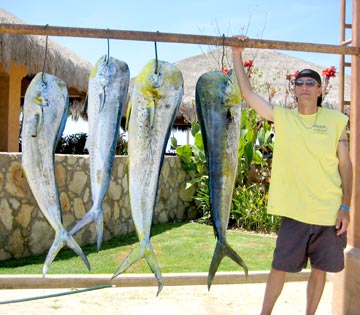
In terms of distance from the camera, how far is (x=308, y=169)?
331 centimetres

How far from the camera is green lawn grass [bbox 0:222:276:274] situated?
6.23 m

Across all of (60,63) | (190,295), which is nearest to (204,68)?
(60,63)

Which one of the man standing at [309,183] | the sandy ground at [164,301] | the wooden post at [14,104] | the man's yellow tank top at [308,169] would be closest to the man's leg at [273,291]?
the man standing at [309,183]

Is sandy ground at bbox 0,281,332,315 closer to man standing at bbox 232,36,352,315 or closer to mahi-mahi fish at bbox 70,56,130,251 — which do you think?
man standing at bbox 232,36,352,315

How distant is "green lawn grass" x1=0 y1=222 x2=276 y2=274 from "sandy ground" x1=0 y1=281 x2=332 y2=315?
3.89 ft

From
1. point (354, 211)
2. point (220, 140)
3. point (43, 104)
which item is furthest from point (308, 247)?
point (43, 104)

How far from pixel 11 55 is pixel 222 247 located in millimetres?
6176

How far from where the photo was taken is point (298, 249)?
3363 mm

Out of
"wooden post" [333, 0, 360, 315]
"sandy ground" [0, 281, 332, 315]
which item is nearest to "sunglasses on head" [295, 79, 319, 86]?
"wooden post" [333, 0, 360, 315]

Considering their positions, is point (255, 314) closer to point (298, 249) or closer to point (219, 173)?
point (298, 249)

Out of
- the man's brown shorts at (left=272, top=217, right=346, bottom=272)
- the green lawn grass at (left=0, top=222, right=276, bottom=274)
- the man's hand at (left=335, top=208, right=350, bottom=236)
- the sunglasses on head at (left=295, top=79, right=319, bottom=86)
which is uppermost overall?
the sunglasses on head at (left=295, top=79, right=319, bottom=86)

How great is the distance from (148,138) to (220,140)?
0.42m

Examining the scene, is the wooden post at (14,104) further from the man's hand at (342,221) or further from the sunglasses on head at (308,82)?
the man's hand at (342,221)

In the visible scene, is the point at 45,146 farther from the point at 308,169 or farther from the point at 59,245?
the point at 308,169
